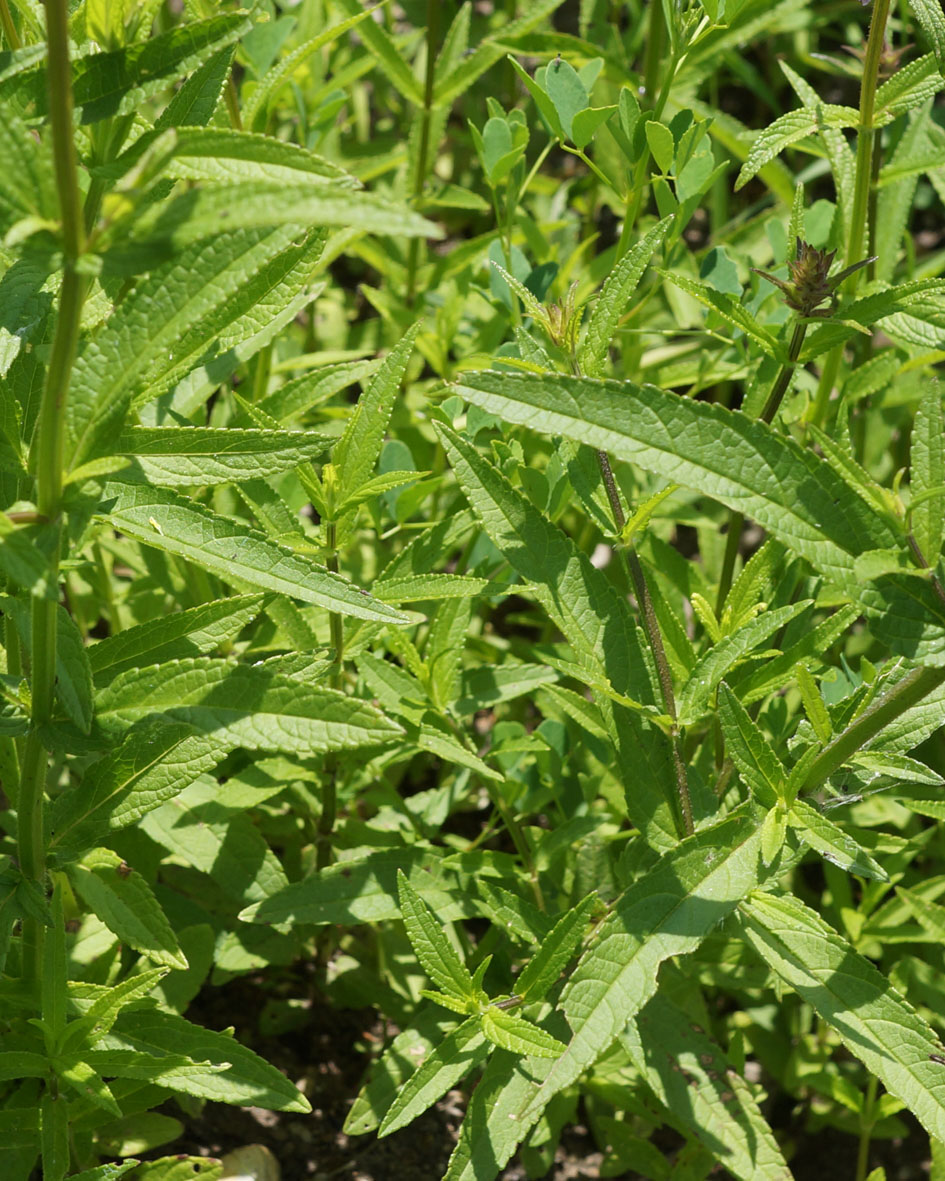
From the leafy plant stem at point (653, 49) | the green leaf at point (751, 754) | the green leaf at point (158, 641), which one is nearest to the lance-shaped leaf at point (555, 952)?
the green leaf at point (751, 754)

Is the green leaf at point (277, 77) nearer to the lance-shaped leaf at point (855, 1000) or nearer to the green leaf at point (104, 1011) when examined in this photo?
the green leaf at point (104, 1011)

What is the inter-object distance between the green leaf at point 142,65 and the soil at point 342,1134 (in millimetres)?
2093

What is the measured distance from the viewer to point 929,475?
1.69 meters

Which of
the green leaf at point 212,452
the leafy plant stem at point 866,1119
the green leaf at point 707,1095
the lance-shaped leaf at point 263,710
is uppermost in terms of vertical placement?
the green leaf at point 212,452

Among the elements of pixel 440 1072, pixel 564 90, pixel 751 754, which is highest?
pixel 564 90

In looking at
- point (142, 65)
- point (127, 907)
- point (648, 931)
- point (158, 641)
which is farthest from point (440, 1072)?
point (142, 65)

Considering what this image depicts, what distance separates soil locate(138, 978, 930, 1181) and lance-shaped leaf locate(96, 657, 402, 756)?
139 centimetres

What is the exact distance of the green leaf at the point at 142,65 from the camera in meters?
1.52

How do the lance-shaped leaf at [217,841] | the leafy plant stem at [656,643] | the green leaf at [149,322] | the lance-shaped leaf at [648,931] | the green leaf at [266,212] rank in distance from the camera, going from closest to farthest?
the green leaf at [266,212], the green leaf at [149,322], the lance-shaped leaf at [648,931], the leafy plant stem at [656,643], the lance-shaped leaf at [217,841]

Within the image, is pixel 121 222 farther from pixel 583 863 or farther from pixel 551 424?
pixel 583 863

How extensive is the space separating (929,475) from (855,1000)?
2.74 ft

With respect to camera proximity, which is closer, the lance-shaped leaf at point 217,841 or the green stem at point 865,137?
the green stem at point 865,137

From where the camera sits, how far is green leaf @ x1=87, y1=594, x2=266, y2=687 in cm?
184

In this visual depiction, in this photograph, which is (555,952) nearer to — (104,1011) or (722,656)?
(722,656)
